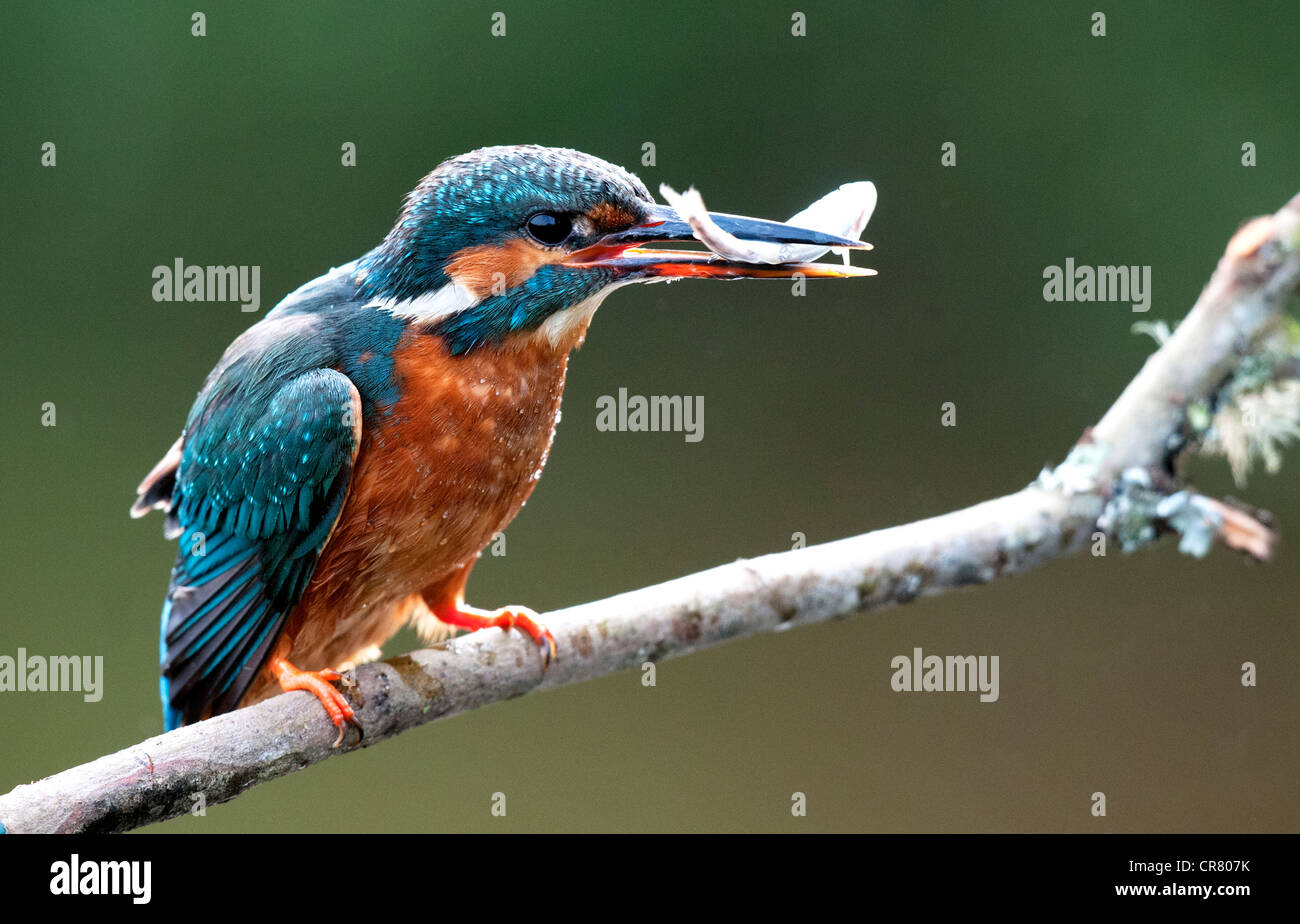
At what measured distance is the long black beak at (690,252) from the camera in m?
1.72

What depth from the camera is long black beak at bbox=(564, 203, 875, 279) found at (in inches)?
67.7

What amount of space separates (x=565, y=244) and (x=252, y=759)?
30.5 inches

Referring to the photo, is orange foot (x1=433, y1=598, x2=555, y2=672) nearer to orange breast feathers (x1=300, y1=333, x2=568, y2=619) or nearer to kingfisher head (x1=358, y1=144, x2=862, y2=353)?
orange breast feathers (x1=300, y1=333, x2=568, y2=619)

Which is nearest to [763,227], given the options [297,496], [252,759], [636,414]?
[297,496]

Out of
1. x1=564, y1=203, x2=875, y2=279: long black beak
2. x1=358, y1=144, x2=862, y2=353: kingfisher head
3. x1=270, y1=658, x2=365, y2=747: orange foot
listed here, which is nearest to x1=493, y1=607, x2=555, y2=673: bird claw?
x1=270, y1=658, x2=365, y2=747: orange foot

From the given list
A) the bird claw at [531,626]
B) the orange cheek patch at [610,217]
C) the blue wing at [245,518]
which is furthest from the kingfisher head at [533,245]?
the bird claw at [531,626]

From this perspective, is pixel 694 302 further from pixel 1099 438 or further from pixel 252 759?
pixel 252 759

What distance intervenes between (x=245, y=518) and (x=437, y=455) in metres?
0.32

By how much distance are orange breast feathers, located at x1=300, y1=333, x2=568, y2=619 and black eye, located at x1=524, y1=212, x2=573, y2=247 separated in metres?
0.15

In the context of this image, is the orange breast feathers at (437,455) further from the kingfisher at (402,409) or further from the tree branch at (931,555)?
the tree branch at (931,555)

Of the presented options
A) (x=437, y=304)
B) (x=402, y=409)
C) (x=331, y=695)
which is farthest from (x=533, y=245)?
(x=331, y=695)

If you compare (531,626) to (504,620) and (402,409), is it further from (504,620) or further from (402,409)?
(402,409)

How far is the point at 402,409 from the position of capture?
1.84 metres

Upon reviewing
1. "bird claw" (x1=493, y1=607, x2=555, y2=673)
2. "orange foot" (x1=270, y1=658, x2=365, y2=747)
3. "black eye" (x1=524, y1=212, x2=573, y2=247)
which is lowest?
"orange foot" (x1=270, y1=658, x2=365, y2=747)
